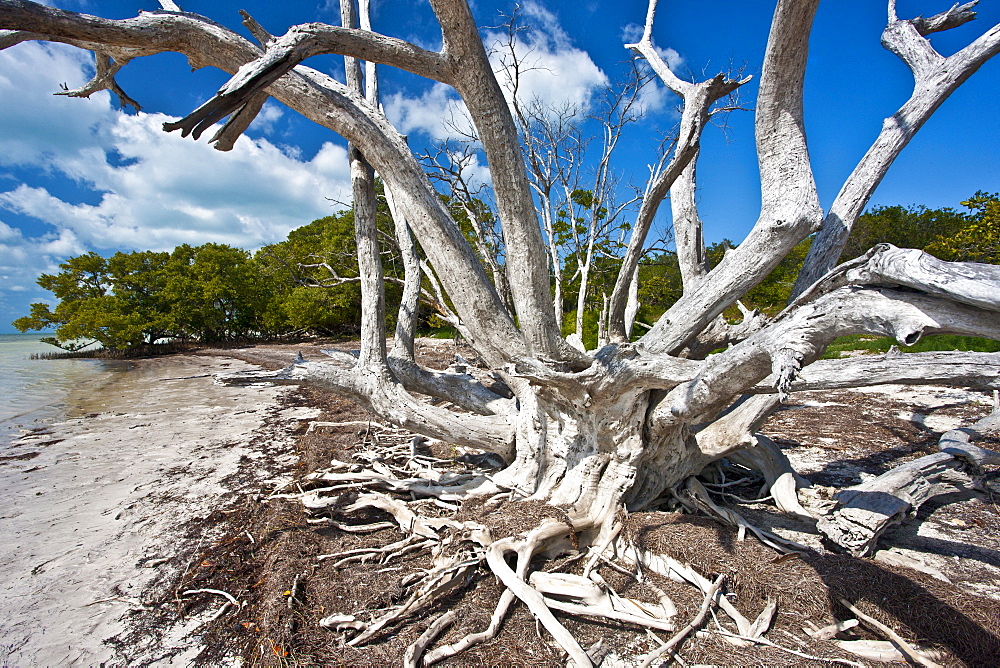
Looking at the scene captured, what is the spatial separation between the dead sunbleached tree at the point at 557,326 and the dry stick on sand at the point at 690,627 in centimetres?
3

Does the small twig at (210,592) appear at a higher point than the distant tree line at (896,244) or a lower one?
lower

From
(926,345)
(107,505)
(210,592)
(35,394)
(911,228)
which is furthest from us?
(911,228)

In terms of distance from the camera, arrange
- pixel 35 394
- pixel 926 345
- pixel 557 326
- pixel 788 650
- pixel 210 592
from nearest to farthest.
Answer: pixel 788 650 < pixel 557 326 < pixel 210 592 < pixel 926 345 < pixel 35 394

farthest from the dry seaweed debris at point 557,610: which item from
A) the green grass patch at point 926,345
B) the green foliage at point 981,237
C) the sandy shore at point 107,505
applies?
the green foliage at point 981,237

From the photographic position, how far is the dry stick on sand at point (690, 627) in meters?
2.20

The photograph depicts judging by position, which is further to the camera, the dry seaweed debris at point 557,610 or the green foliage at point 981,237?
the green foliage at point 981,237

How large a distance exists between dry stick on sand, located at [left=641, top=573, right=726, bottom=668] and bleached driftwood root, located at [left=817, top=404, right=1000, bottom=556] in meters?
1.29


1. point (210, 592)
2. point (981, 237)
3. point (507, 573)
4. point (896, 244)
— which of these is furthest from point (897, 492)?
point (896, 244)

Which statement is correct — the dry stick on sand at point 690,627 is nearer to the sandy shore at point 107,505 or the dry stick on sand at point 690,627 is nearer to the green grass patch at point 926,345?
the sandy shore at point 107,505

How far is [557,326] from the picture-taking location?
2.95 meters

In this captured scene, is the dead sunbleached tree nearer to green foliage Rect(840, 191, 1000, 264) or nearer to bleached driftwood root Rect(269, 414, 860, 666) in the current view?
bleached driftwood root Rect(269, 414, 860, 666)

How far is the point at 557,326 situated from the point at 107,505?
541 cm

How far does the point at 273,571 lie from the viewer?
318cm

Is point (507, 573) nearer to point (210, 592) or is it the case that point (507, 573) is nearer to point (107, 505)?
point (210, 592)
